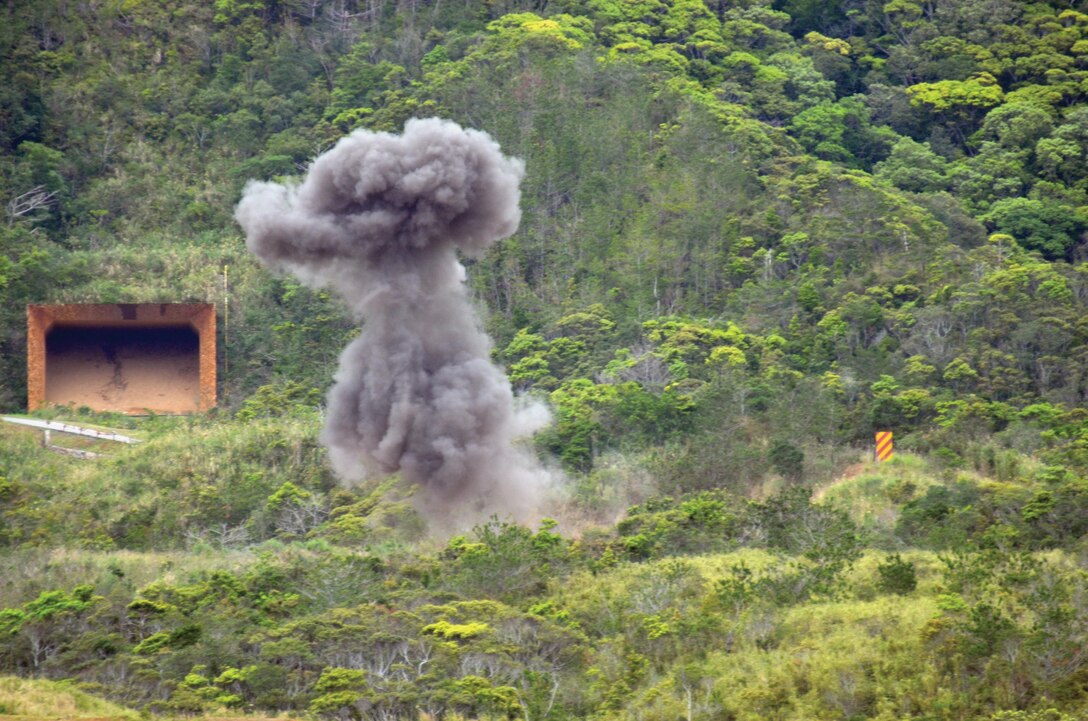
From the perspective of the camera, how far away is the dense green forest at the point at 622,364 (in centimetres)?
3002

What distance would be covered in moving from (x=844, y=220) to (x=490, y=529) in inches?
683

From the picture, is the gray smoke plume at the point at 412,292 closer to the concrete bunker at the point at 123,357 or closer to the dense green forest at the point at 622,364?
the dense green forest at the point at 622,364

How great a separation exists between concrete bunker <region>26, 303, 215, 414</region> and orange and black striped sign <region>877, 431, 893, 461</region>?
16.5m

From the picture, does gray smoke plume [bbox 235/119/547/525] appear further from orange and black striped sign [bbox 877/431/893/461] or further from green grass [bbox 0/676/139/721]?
green grass [bbox 0/676/139/721]

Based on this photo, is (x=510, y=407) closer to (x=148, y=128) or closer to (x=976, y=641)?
(x=976, y=641)

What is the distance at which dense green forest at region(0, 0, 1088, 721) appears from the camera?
30.0 metres

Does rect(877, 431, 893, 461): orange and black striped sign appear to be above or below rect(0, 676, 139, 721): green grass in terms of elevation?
above

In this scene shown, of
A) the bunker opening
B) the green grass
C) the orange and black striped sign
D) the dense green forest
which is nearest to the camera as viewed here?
the green grass

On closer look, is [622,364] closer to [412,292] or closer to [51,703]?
[412,292]

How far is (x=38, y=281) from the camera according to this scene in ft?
157

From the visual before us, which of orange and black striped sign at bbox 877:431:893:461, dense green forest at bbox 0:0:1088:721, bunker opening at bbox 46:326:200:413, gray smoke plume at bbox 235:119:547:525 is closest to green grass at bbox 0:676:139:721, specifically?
dense green forest at bbox 0:0:1088:721

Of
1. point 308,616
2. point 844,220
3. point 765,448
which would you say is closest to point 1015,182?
point 844,220

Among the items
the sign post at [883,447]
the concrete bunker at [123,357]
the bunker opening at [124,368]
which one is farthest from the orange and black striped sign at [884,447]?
the bunker opening at [124,368]

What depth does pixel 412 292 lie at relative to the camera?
38.3 m
